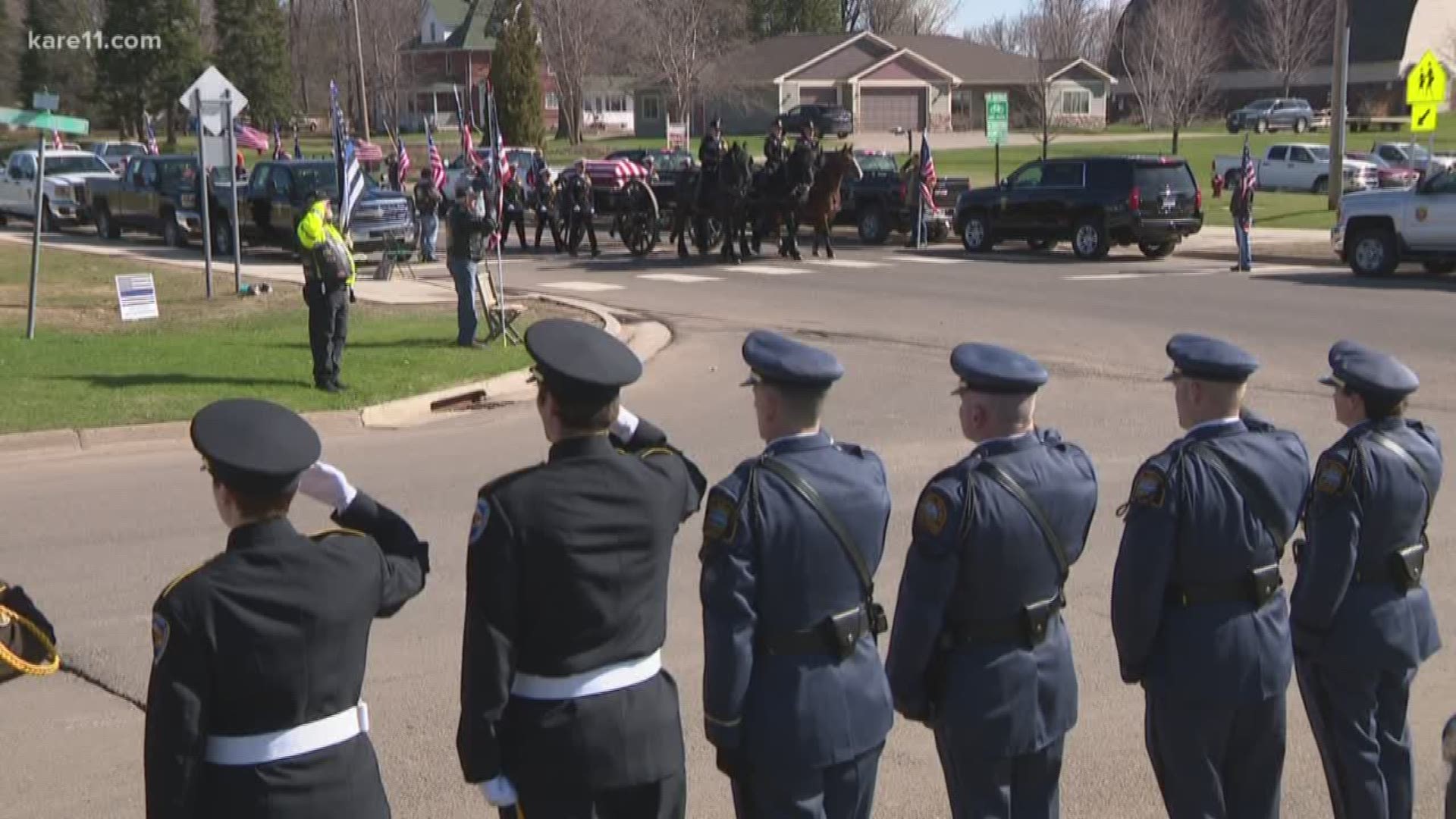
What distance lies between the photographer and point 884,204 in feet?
104

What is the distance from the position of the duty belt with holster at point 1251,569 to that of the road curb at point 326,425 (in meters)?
9.53

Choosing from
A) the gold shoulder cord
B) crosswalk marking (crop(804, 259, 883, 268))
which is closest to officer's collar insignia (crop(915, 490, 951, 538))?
the gold shoulder cord

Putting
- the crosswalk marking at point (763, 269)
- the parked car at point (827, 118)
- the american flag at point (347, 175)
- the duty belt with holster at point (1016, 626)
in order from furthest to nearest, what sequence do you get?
the parked car at point (827, 118) < the crosswalk marking at point (763, 269) < the american flag at point (347, 175) < the duty belt with holster at point (1016, 626)

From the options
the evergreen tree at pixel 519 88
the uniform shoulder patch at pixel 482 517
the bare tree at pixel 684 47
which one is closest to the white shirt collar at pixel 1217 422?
the uniform shoulder patch at pixel 482 517

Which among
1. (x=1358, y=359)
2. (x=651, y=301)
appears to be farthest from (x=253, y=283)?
(x=1358, y=359)

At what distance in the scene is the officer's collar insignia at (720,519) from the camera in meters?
3.96

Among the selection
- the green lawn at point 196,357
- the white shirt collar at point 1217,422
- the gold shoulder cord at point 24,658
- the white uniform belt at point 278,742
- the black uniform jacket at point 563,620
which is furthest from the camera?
the green lawn at point 196,357

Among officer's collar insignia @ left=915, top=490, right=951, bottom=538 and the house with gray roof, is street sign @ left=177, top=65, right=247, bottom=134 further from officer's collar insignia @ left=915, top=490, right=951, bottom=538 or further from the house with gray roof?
the house with gray roof

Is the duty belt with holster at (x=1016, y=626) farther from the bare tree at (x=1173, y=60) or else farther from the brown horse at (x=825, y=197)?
the bare tree at (x=1173, y=60)

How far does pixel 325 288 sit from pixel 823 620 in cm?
1129

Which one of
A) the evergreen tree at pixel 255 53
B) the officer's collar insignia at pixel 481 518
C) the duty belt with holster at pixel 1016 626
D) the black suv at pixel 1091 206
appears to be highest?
the evergreen tree at pixel 255 53

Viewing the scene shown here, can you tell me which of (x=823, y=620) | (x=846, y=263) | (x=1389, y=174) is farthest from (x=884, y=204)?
(x=823, y=620)

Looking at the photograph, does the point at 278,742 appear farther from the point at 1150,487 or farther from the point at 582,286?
the point at 582,286

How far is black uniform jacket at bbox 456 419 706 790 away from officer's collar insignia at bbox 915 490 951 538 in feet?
2.66
